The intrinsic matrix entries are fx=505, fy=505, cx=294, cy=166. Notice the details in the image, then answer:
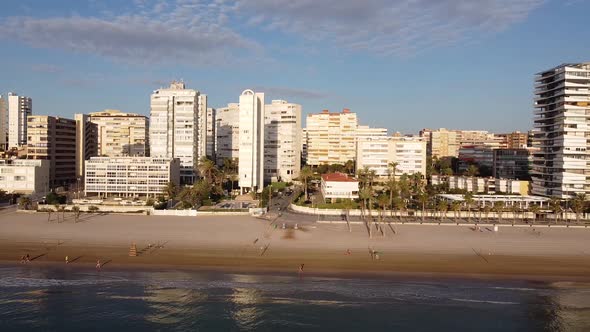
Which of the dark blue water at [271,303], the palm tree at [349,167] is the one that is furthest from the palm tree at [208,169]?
the dark blue water at [271,303]

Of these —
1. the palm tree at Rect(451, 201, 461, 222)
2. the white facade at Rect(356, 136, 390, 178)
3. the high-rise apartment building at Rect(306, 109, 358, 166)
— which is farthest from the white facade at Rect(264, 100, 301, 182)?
the palm tree at Rect(451, 201, 461, 222)

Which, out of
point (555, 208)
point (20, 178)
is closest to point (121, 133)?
point (20, 178)

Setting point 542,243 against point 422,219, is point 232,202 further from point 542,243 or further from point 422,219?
point 542,243

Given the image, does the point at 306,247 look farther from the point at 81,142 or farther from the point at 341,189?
the point at 81,142

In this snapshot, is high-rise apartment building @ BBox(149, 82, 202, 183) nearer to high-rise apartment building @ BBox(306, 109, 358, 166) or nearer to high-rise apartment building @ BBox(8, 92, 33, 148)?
high-rise apartment building @ BBox(306, 109, 358, 166)

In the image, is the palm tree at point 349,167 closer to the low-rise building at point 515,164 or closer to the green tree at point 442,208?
the low-rise building at point 515,164

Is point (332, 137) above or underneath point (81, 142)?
above

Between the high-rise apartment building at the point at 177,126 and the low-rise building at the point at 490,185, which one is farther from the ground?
the high-rise apartment building at the point at 177,126
